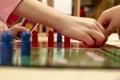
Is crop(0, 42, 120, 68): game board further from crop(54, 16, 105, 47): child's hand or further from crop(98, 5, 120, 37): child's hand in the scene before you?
crop(98, 5, 120, 37): child's hand

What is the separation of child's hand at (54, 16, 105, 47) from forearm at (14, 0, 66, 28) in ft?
0.06

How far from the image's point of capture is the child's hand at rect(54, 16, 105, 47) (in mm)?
508

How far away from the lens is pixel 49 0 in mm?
1431

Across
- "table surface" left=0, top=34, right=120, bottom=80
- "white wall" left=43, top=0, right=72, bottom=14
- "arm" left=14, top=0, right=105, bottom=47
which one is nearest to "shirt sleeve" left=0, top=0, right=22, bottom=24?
"arm" left=14, top=0, right=105, bottom=47

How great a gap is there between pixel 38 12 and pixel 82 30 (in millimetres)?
101

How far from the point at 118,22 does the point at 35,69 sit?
0.43m

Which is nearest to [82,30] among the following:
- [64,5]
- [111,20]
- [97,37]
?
[97,37]

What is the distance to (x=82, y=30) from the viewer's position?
0.51 m
